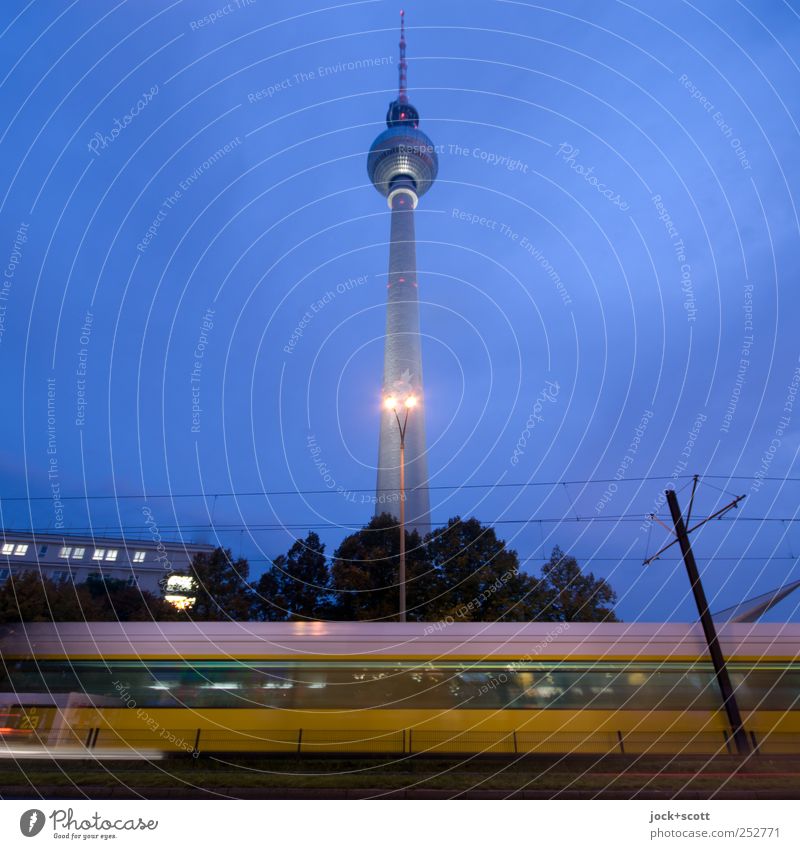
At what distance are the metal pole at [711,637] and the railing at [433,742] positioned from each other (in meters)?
0.36

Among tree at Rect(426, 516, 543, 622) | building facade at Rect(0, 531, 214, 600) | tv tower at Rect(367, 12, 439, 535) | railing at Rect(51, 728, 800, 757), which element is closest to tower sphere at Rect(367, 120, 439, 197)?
tv tower at Rect(367, 12, 439, 535)

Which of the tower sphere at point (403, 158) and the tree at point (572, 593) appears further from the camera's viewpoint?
the tower sphere at point (403, 158)

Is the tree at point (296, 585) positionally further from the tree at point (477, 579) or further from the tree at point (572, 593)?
the tree at point (572, 593)

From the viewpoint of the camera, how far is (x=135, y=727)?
1516cm

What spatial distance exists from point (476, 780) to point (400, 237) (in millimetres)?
75835

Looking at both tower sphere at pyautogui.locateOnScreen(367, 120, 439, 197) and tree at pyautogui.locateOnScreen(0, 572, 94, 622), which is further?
tower sphere at pyautogui.locateOnScreen(367, 120, 439, 197)

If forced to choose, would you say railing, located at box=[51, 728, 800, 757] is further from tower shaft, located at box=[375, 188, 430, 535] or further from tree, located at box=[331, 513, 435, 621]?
tower shaft, located at box=[375, 188, 430, 535]

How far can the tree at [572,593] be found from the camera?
29.9 meters

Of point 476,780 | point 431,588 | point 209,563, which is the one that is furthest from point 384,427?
point 476,780

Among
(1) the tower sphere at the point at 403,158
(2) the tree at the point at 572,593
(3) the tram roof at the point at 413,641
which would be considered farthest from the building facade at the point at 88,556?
(1) the tower sphere at the point at 403,158

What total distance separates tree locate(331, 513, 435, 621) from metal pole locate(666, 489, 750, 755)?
13499 mm

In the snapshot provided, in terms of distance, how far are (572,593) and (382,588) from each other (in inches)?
561

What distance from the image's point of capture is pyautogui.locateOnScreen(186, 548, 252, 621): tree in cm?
3581
